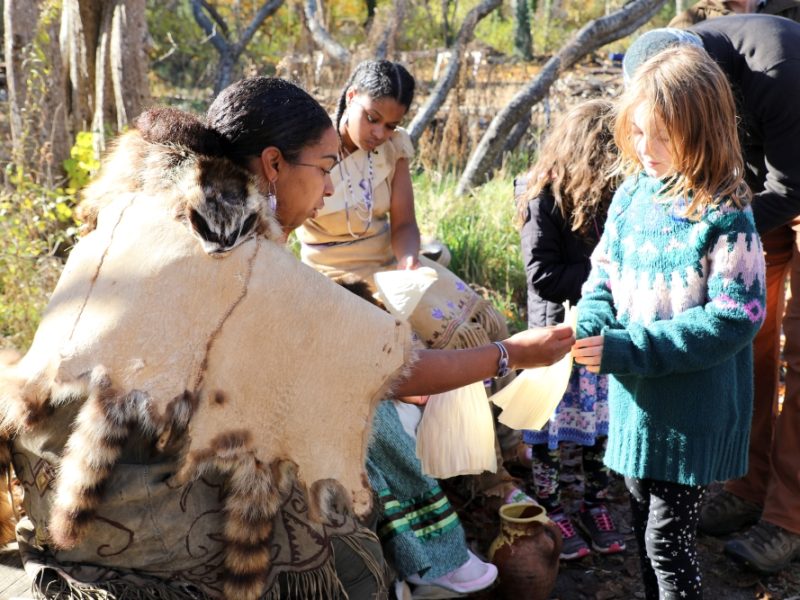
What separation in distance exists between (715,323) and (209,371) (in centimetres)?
138

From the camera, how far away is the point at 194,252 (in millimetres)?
2078

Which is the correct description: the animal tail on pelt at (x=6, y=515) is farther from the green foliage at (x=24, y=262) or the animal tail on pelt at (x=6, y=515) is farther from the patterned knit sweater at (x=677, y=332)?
the green foliage at (x=24, y=262)

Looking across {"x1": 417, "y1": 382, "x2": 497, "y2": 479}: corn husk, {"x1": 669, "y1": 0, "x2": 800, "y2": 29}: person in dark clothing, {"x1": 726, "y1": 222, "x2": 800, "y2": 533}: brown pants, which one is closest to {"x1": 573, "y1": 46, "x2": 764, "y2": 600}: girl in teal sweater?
{"x1": 417, "y1": 382, "x2": 497, "y2": 479}: corn husk

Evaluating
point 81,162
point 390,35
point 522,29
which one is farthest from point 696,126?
point 522,29

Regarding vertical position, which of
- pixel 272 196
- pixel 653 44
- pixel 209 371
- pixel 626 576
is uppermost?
pixel 653 44

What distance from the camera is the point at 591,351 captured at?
2.45 m

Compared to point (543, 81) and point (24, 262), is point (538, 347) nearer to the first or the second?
point (24, 262)

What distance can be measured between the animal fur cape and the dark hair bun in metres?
0.16

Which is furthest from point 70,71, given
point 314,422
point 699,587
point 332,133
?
point 699,587

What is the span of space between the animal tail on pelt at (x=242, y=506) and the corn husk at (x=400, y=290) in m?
1.28

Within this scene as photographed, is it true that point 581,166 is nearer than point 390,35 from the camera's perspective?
Yes

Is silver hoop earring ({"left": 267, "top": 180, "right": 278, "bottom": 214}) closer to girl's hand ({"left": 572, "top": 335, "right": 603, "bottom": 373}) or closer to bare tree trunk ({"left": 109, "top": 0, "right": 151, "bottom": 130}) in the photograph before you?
girl's hand ({"left": 572, "top": 335, "right": 603, "bottom": 373})

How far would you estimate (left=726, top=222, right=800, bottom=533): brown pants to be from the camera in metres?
3.36

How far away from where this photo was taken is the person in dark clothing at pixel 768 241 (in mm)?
3033
